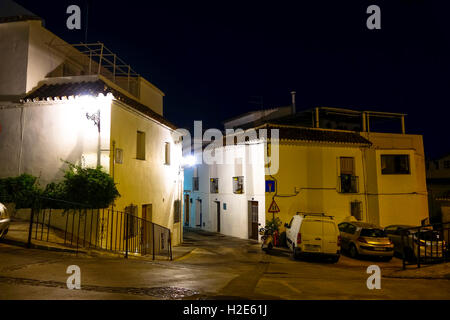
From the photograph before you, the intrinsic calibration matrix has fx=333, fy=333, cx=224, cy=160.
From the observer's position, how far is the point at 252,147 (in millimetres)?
19500

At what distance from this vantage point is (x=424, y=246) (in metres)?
10.9

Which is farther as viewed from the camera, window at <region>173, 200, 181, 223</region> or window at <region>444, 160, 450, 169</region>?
window at <region>444, 160, 450, 169</region>

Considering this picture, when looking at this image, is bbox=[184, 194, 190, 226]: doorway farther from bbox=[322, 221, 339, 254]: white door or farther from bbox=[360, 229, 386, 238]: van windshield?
bbox=[322, 221, 339, 254]: white door

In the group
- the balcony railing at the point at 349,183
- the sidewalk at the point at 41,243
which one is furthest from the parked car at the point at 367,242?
the sidewalk at the point at 41,243

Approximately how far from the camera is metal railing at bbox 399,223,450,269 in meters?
9.08

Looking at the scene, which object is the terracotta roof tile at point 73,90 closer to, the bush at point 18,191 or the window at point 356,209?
the bush at point 18,191

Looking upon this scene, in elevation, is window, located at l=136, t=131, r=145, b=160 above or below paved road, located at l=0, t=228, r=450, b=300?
above

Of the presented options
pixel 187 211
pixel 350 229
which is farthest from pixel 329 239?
pixel 187 211

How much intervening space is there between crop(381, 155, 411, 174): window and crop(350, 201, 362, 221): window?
273 cm

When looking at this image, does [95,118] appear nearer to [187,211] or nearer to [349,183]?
[349,183]

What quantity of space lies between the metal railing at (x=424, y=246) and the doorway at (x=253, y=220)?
7760 millimetres

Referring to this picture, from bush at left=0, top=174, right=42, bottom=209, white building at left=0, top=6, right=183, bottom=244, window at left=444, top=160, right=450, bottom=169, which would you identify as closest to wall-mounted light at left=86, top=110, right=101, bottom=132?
white building at left=0, top=6, right=183, bottom=244

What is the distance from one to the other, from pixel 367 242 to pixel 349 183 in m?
6.72
